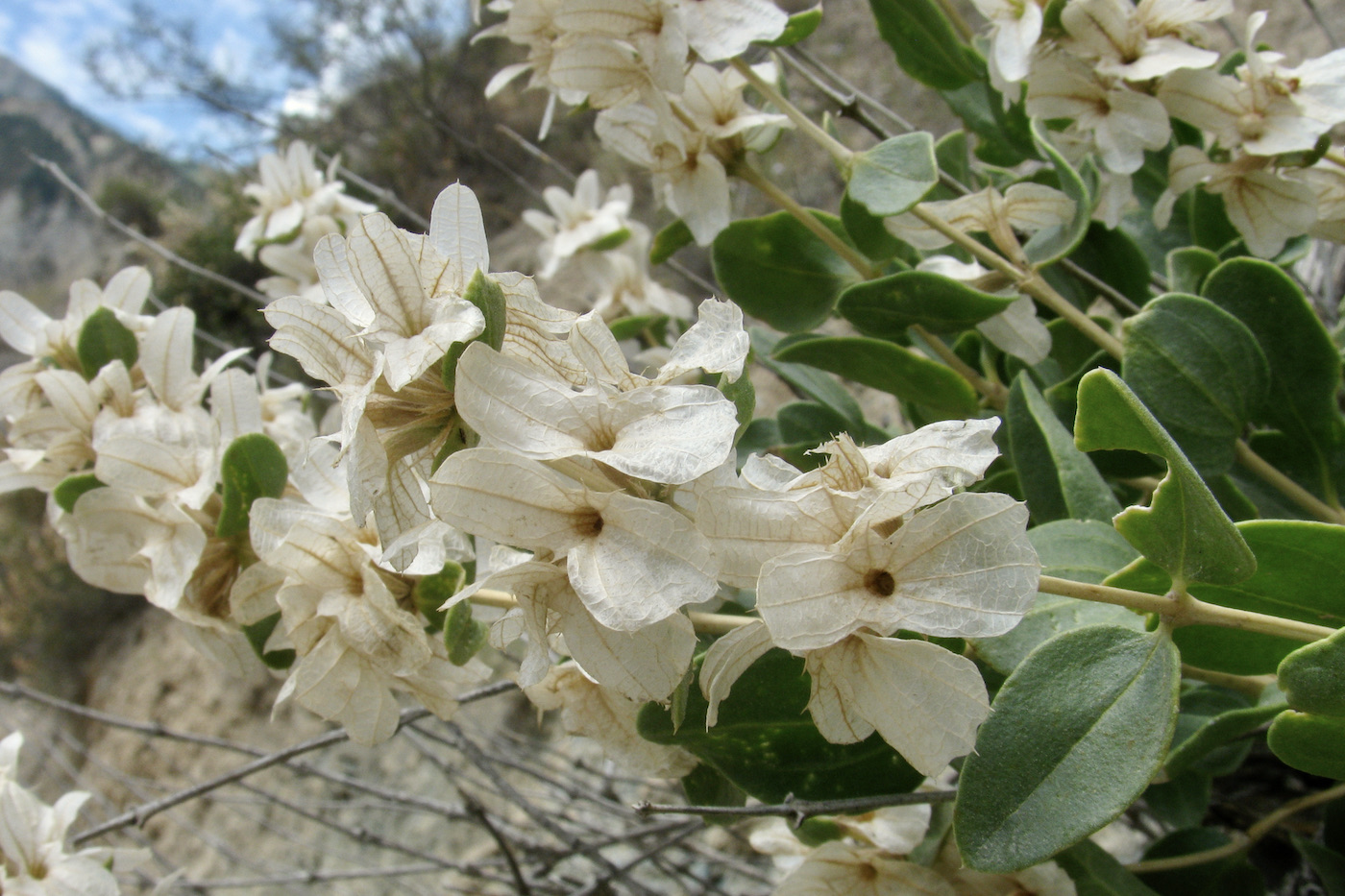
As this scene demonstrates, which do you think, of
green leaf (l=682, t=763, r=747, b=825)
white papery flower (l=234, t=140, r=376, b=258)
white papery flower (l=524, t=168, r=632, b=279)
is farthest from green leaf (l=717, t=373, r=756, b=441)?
white papery flower (l=234, t=140, r=376, b=258)

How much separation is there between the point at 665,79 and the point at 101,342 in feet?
1.74

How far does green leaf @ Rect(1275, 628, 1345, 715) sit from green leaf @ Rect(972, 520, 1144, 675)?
9 cm

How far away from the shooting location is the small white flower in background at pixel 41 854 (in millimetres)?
705

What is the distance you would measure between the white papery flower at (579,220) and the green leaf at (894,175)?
0.52 metres

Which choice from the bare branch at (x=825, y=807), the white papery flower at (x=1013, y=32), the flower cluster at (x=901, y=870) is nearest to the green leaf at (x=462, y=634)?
the bare branch at (x=825, y=807)

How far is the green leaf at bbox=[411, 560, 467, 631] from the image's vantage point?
1.83 ft

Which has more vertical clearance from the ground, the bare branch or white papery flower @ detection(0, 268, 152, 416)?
white papery flower @ detection(0, 268, 152, 416)

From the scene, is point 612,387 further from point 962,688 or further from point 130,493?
point 130,493

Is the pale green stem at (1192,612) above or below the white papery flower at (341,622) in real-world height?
above

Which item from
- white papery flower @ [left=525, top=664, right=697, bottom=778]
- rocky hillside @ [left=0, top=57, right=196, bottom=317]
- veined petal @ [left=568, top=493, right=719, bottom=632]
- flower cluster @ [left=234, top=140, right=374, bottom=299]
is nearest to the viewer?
veined petal @ [left=568, top=493, right=719, bottom=632]

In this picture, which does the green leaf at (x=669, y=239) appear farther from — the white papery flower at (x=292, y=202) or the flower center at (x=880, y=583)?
the flower center at (x=880, y=583)

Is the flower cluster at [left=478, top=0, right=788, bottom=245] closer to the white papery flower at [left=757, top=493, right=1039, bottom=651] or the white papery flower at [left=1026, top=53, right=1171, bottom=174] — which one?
the white papery flower at [left=1026, top=53, right=1171, bottom=174]

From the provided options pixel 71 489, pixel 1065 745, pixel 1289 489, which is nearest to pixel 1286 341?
pixel 1289 489

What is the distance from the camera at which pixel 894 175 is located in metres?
0.64
